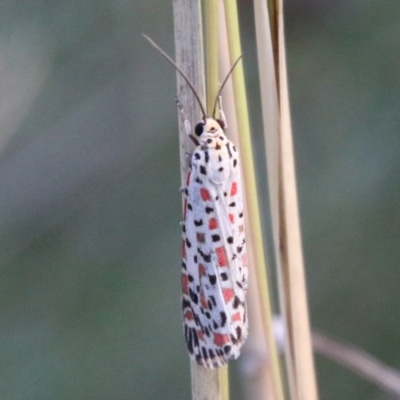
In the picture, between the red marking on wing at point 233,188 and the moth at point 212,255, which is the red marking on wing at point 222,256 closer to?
the moth at point 212,255

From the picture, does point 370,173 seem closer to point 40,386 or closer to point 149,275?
point 149,275

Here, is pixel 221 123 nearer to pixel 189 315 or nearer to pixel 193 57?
pixel 193 57

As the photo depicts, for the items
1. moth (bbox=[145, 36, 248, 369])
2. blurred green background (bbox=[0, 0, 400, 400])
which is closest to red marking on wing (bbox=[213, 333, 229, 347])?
moth (bbox=[145, 36, 248, 369])

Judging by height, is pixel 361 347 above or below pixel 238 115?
below

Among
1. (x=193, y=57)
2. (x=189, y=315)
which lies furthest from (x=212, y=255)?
(x=193, y=57)

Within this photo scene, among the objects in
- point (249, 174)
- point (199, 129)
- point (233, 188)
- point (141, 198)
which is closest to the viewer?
point (249, 174)

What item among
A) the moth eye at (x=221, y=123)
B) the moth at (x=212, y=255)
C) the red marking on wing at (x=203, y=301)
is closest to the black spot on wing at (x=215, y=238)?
the moth at (x=212, y=255)

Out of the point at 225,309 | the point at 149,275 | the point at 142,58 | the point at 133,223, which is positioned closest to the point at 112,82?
the point at 142,58
